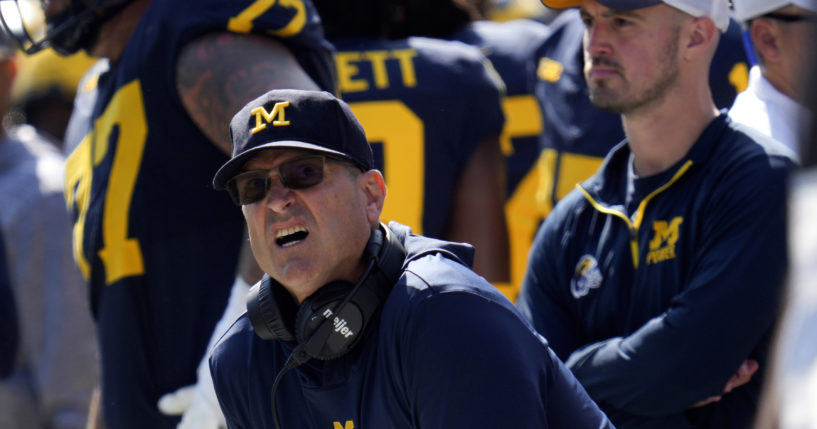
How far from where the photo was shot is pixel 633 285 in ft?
11.0

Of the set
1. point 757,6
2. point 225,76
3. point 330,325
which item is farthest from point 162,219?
point 757,6

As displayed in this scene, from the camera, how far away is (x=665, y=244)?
329 cm

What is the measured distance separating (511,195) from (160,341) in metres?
2.60

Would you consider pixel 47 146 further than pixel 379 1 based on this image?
Yes

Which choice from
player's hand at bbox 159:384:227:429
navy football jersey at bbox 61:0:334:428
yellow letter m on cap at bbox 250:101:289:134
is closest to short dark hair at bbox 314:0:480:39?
navy football jersey at bbox 61:0:334:428

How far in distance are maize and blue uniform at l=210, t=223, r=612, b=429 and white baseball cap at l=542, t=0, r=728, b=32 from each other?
3.57 feet

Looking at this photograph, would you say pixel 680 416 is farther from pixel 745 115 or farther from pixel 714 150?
pixel 745 115

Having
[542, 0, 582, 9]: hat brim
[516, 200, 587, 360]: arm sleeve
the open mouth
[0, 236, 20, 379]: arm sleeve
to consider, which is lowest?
[0, 236, 20, 379]: arm sleeve

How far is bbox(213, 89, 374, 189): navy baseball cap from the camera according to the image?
260 centimetres

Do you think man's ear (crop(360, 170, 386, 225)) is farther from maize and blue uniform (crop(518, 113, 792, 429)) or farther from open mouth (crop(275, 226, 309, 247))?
maize and blue uniform (crop(518, 113, 792, 429))

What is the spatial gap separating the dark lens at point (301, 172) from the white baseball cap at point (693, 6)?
1.19 metres

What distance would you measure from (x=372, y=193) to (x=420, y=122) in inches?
74.2

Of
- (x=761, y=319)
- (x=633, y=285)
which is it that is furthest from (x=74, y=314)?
(x=761, y=319)

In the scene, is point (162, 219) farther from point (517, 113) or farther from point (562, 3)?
point (517, 113)
